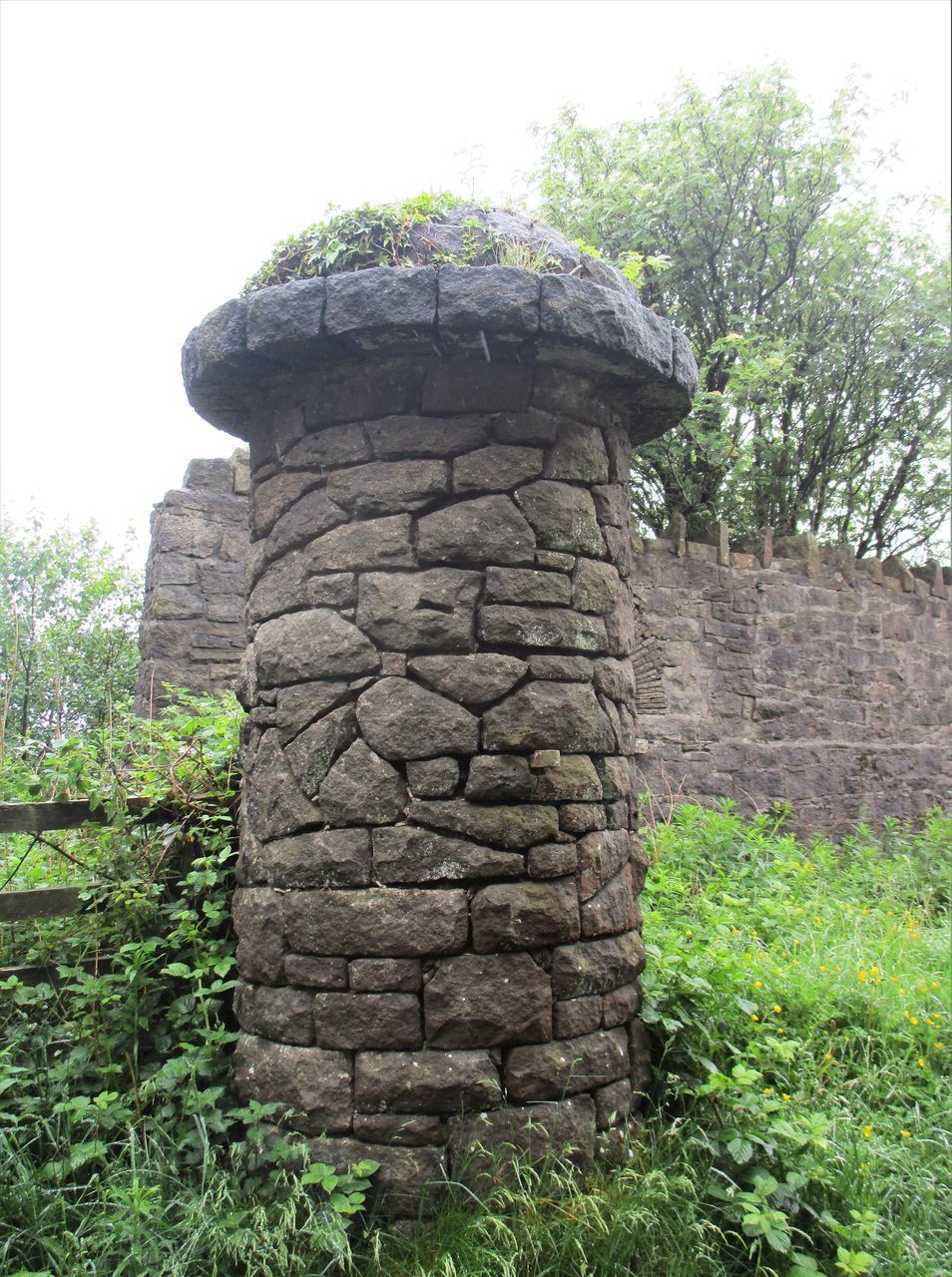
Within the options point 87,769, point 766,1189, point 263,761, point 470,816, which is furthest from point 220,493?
point 766,1189

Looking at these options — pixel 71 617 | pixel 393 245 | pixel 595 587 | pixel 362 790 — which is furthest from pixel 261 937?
pixel 71 617

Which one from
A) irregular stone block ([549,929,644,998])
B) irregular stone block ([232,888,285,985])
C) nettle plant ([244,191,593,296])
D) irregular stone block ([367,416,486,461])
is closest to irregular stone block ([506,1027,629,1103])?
irregular stone block ([549,929,644,998])

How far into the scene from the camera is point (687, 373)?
329 centimetres

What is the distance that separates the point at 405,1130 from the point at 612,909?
2.73ft

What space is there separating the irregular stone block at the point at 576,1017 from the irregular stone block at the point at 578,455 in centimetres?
151

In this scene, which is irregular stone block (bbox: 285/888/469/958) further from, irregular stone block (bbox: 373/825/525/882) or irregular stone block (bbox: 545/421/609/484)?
irregular stone block (bbox: 545/421/609/484)

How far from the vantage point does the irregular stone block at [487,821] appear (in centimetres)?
275

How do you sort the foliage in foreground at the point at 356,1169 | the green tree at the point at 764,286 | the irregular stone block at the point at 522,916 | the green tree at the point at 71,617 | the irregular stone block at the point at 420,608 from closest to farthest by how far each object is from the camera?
1. the foliage in foreground at the point at 356,1169
2. the irregular stone block at the point at 522,916
3. the irregular stone block at the point at 420,608
4. the green tree at the point at 71,617
5. the green tree at the point at 764,286

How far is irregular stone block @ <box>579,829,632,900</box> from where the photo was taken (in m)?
2.90

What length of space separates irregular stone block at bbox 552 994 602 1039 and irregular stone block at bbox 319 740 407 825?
0.70 metres

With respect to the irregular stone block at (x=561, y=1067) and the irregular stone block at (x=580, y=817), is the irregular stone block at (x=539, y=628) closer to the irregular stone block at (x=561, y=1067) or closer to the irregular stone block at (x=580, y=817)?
the irregular stone block at (x=580, y=817)

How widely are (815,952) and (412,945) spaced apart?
261cm

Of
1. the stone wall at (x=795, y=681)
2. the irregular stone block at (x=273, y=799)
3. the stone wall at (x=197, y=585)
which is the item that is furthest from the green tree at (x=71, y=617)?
the irregular stone block at (x=273, y=799)

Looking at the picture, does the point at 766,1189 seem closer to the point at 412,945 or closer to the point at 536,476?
the point at 412,945
